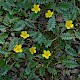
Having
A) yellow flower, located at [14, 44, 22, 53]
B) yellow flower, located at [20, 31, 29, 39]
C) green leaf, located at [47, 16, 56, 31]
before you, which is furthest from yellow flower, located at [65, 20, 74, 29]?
yellow flower, located at [14, 44, 22, 53]

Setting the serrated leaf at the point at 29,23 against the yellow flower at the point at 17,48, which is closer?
the yellow flower at the point at 17,48

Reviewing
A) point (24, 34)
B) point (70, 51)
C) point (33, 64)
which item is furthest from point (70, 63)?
point (24, 34)

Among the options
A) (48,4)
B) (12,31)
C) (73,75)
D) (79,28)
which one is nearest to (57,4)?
(48,4)

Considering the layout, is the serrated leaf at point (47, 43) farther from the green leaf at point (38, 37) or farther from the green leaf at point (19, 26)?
the green leaf at point (19, 26)

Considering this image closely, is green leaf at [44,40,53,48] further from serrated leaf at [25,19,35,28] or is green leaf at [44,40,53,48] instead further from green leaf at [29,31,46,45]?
serrated leaf at [25,19,35,28]

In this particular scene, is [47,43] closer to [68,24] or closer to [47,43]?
[47,43]

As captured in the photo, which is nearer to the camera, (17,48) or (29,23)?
(17,48)

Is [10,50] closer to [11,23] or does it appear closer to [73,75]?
[11,23]

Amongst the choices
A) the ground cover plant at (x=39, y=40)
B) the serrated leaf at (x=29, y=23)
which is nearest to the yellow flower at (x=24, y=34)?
the ground cover plant at (x=39, y=40)

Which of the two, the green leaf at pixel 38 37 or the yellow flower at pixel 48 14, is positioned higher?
the yellow flower at pixel 48 14

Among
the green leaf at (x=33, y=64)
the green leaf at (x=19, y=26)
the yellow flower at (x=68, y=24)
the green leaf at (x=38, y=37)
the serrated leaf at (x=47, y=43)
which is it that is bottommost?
the green leaf at (x=33, y=64)
